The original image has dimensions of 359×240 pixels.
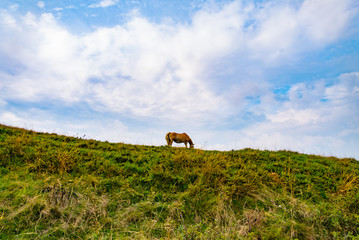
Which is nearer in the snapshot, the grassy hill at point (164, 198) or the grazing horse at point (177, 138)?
the grassy hill at point (164, 198)

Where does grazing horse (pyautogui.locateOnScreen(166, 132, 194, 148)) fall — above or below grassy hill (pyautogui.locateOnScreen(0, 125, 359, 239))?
above

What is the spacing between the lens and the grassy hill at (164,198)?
4.53m

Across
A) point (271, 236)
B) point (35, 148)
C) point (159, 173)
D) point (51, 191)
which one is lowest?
point (271, 236)

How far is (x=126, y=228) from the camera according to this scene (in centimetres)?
459

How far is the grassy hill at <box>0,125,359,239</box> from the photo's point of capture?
178 inches

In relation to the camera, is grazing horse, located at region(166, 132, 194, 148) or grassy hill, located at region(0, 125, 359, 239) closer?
grassy hill, located at region(0, 125, 359, 239)

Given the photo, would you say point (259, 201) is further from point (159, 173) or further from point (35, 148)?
point (35, 148)

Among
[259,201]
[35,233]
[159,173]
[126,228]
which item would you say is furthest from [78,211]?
[259,201]

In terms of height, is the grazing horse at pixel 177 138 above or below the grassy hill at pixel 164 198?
above

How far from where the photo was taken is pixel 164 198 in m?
5.75

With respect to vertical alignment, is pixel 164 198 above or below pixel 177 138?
below

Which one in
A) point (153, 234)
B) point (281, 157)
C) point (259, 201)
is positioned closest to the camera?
point (153, 234)

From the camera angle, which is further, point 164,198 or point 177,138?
point 177,138

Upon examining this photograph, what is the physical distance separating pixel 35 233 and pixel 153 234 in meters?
2.34
